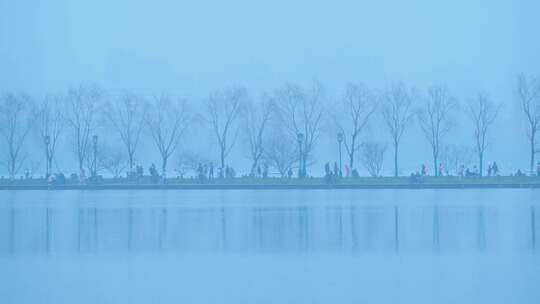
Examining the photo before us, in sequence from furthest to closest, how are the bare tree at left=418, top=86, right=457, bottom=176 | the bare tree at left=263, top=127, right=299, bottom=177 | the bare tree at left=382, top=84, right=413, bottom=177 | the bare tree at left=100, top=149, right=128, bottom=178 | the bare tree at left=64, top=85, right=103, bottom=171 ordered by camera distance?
the bare tree at left=64, top=85, right=103, bottom=171 → the bare tree at left=100, top=149, right=128, bottom=178 → the bare tree at left=418, top=86, right=457, bottom=176 → the bare tree at left=382, top=84, right=413, bottom=177 → the bare tree at left=263, top=127, right=299, bottom=177

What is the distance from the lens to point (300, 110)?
51375mm

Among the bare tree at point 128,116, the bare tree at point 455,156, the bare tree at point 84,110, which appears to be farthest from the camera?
the bare tree at point 455,156

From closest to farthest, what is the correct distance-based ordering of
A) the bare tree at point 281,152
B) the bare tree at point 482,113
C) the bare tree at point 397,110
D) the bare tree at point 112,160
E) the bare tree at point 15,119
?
the bare tree at point 281,152 → the bare tree at point 482,113 → the bare tree at point 397,110 → the bare tree at point 112,160 → the bare tree at point 15,119

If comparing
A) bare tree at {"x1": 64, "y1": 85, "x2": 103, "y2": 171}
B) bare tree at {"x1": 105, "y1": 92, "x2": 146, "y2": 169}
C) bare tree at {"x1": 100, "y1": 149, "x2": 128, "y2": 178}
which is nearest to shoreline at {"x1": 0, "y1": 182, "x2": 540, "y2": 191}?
bare tree at {"x1": 100, "y1": 149, "x2": 128, "y2": 178}

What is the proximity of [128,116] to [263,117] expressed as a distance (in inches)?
366

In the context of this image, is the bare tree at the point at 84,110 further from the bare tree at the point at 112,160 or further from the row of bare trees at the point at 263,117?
the bare tree at the point at 112,160

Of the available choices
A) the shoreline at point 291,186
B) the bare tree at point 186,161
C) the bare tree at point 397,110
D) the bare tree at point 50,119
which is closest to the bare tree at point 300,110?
the bare tree at point 397,110

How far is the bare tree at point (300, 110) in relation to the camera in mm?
50594

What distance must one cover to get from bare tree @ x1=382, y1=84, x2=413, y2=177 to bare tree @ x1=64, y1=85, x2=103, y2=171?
19.6 meters

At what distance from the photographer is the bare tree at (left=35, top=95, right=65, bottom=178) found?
168 feet

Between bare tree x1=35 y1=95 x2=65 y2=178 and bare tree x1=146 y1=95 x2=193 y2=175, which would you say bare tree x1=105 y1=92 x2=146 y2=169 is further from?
bare tree x1=35 y1=95 x2=65 y2=178
